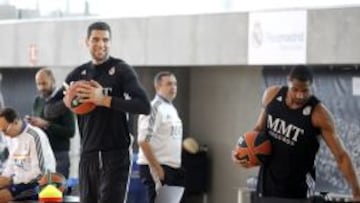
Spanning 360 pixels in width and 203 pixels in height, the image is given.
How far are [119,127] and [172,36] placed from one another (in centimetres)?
443

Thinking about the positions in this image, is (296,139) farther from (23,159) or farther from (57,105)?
(23,159)

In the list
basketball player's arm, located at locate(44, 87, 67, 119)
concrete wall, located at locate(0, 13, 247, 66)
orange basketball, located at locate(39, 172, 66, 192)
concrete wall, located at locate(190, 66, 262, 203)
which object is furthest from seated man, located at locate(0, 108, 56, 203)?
concrete wall, located at locate(190, 66, 262, 203)

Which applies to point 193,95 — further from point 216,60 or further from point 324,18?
point 324,18

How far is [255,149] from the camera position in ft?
16.1

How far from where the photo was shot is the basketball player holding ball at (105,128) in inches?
181

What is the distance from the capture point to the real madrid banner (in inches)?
317

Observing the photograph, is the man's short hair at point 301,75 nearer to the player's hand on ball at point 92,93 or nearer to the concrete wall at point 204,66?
the player's hand on ball at point 92,93

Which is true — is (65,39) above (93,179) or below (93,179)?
above

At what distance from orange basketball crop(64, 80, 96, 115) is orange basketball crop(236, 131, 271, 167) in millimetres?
1078

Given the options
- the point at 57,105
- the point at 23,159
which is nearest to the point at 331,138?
the point at 57,105

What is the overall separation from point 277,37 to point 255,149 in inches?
140

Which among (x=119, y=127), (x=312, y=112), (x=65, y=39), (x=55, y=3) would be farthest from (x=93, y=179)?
(x=55, y=3)

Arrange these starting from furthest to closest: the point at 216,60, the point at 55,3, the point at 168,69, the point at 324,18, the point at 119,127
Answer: the point at 55,3 < the point at 168,69 < the point at 216,60 < the point at 324,18 < the point at 119,127

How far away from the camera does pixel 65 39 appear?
9.98 meters
